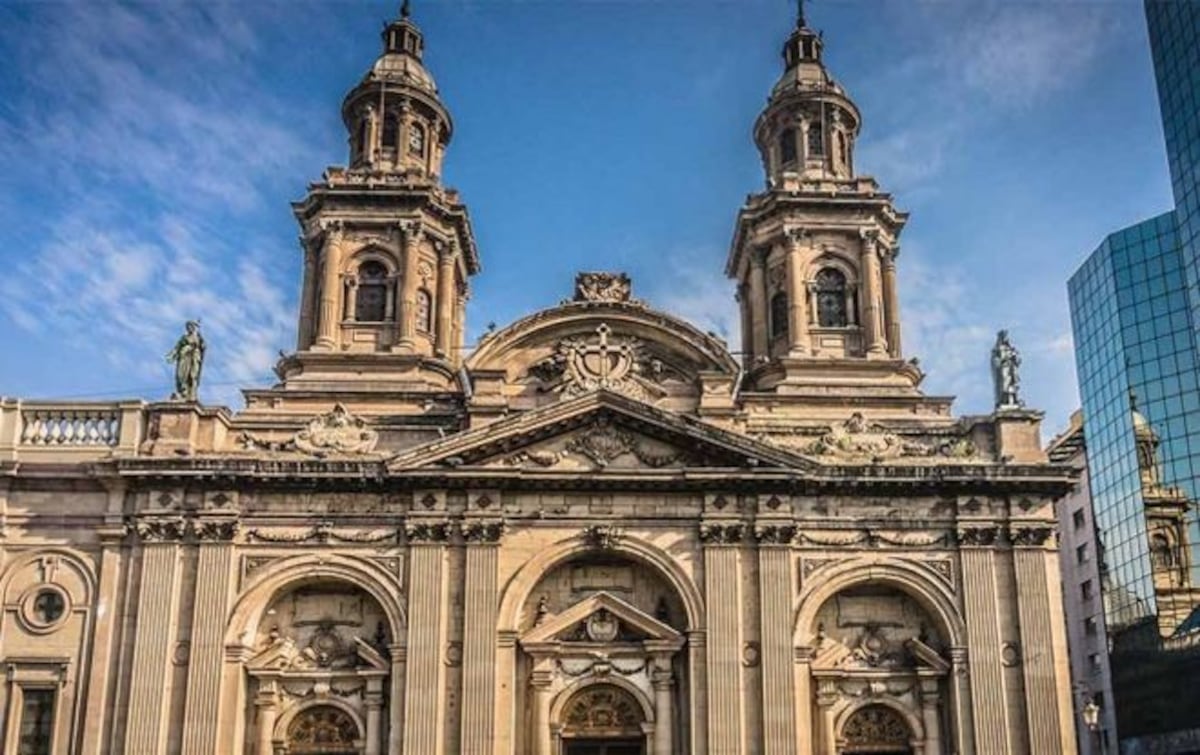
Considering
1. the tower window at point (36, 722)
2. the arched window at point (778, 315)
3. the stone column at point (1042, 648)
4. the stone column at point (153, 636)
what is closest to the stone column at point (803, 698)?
the stone column at point (1042, 648)

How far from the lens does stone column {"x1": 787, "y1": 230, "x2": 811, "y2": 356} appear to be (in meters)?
37.9

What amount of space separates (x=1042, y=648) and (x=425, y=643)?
51.9 ft

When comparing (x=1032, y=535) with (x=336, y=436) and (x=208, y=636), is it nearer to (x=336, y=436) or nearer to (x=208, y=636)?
(x=336, y=436)

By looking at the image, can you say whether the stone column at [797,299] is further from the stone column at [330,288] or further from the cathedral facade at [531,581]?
the stone column at [330,288]

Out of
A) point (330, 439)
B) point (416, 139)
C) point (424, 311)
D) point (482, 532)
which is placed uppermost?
point (416, 139)

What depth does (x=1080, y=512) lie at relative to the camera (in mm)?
70000

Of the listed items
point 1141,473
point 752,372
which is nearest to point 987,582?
point 752,372

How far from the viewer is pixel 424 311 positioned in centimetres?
3962

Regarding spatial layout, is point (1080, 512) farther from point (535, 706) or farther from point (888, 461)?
point (535, 706)

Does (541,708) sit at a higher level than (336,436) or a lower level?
lower

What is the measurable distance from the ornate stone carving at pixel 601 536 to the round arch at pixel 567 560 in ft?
0.36

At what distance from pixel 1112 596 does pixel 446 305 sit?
42701 mm

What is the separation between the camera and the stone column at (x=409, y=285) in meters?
37.8

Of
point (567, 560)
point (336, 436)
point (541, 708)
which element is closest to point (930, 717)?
point (541, 708)
